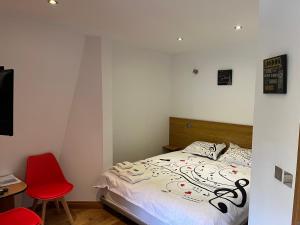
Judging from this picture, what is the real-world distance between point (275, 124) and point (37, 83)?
2.50 meters

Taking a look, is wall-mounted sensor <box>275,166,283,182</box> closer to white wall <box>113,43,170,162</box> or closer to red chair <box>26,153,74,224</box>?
red chair <box>26,153,74,224</box>

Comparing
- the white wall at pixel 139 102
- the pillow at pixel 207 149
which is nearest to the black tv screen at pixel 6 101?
the white wall at pixel 139 102

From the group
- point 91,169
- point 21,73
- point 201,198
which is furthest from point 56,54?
point 201,198

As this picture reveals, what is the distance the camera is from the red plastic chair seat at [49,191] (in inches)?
96.6

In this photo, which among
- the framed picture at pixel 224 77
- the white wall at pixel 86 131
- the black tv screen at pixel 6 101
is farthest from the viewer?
the framed picture at pixel 224 77

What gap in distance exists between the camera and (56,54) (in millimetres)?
2750

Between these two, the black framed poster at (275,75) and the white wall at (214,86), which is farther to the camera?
the white wall at (214,86)

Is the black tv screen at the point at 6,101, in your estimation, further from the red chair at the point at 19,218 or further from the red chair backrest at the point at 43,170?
the red chair backrest at the point at 43,170

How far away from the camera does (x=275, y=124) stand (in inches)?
56.7

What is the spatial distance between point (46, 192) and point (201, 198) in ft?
5.62

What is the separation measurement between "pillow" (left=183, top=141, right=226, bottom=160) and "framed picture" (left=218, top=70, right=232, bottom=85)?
1.04m

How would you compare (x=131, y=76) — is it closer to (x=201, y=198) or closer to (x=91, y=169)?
(x=91, y=169)

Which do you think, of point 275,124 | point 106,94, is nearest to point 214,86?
point 106,94

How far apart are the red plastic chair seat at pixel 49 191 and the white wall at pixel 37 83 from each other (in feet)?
1.04
